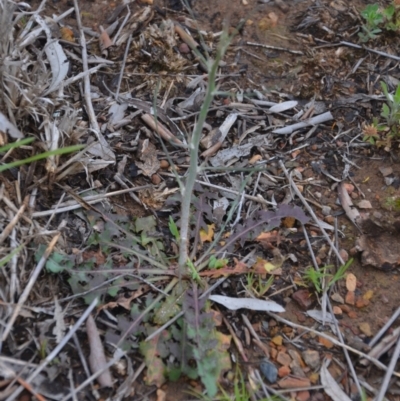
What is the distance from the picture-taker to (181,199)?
2.05m

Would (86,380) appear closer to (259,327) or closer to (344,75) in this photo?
(259,327)

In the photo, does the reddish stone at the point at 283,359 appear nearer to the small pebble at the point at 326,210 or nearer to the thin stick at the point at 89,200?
the small pebble at the point at 326,210

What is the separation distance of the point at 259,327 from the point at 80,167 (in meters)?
0.91

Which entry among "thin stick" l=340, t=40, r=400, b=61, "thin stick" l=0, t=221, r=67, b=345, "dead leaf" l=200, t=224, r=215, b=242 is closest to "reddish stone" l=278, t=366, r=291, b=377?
"dead leaf" l=200, t=224, r=215, b=242

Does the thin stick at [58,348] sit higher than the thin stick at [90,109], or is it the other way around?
the thin stick at [90,109]

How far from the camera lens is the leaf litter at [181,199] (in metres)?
1.71

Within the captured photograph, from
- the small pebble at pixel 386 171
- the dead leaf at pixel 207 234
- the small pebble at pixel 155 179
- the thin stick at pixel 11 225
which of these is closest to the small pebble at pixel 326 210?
the small pebble at pixel 386 171

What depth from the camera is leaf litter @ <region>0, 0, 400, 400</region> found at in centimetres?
171

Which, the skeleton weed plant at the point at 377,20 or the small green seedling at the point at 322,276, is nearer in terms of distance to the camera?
the small green seedling at the point at 322,276

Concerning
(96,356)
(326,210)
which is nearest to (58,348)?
(96,356)

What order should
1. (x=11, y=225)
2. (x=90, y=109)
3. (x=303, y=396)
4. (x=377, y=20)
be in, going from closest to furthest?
(x=303, y=396) → (x=11, y=225) → (x=90, y=109) → (x=377, y=20)

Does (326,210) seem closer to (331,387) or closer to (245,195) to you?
(245,195)

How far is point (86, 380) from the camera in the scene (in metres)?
1.62

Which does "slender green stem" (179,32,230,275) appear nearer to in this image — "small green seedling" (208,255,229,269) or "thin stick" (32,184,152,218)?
"small green seedling" (208,255,229,269)
